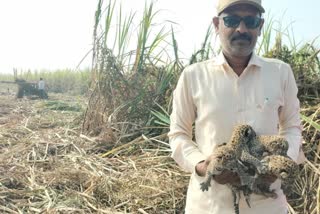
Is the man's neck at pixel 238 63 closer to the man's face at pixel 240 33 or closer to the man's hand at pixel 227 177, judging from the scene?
the man's face at pixel 240 33

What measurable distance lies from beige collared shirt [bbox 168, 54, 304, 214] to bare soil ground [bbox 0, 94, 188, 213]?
1374 mm

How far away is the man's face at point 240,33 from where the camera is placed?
1.61m

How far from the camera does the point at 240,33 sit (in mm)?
1603

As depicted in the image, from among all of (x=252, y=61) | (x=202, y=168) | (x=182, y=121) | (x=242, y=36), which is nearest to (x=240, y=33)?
(x=242, y=36)

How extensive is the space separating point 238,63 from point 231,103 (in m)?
0.19

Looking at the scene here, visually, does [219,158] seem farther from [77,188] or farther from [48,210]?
[77,188]

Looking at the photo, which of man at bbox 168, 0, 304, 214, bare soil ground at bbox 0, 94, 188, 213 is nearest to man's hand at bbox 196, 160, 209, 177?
man at bbox 168, 0, 304, 214

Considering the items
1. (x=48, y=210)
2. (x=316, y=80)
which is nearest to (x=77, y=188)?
(x=48, y=210)

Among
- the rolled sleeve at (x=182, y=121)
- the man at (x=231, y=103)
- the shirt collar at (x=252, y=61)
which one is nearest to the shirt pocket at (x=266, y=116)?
the man at (x=231, y=103)

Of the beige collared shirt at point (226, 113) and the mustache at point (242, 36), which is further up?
the mustache at point (242, 36)

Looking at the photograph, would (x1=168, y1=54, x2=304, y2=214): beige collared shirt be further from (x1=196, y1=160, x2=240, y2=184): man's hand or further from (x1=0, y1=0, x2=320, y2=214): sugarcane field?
(x1=0, y1=0, x2=320, y2=214): sugarcane field

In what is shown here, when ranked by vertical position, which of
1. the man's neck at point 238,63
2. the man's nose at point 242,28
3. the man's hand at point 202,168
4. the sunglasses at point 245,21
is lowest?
the man's hand at point 202,168

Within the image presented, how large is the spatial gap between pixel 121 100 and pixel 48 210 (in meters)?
1.92

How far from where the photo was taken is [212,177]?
4.56 feet
